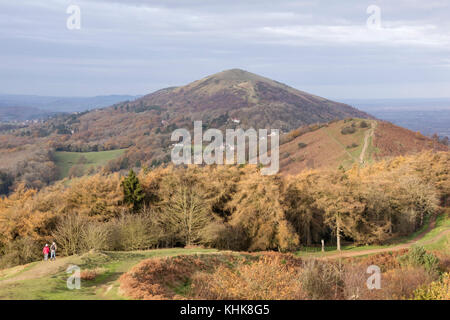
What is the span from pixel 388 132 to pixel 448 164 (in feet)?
286

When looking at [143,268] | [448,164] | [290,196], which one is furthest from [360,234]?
[143,268]

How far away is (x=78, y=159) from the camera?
532 feet

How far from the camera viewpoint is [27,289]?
17078 millimetres

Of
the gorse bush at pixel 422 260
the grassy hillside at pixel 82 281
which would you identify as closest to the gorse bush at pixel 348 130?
the gorse bush at pixel 422 260

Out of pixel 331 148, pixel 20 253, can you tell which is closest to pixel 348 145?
pixel 331 148

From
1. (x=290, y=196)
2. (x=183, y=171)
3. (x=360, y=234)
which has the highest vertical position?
(x=183, y=171)

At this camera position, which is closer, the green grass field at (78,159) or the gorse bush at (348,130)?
the green grass field at (78,159)

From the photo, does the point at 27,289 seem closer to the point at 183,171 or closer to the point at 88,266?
the point at 88,266

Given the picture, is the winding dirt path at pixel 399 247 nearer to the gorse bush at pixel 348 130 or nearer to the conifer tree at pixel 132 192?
the conifer tree at pixel 132 192

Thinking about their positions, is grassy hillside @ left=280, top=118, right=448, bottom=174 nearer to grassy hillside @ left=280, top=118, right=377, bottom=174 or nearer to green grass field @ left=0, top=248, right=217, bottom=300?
grassy hillside @ left=280, top=118, right=377, bottom=174

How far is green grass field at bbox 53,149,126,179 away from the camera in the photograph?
150 metres

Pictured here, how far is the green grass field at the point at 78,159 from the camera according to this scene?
15023cm

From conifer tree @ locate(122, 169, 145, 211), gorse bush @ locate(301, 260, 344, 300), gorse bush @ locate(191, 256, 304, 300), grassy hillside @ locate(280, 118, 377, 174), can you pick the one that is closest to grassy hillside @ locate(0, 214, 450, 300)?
gorse bush @ locate(191, 256, 304, 300)
